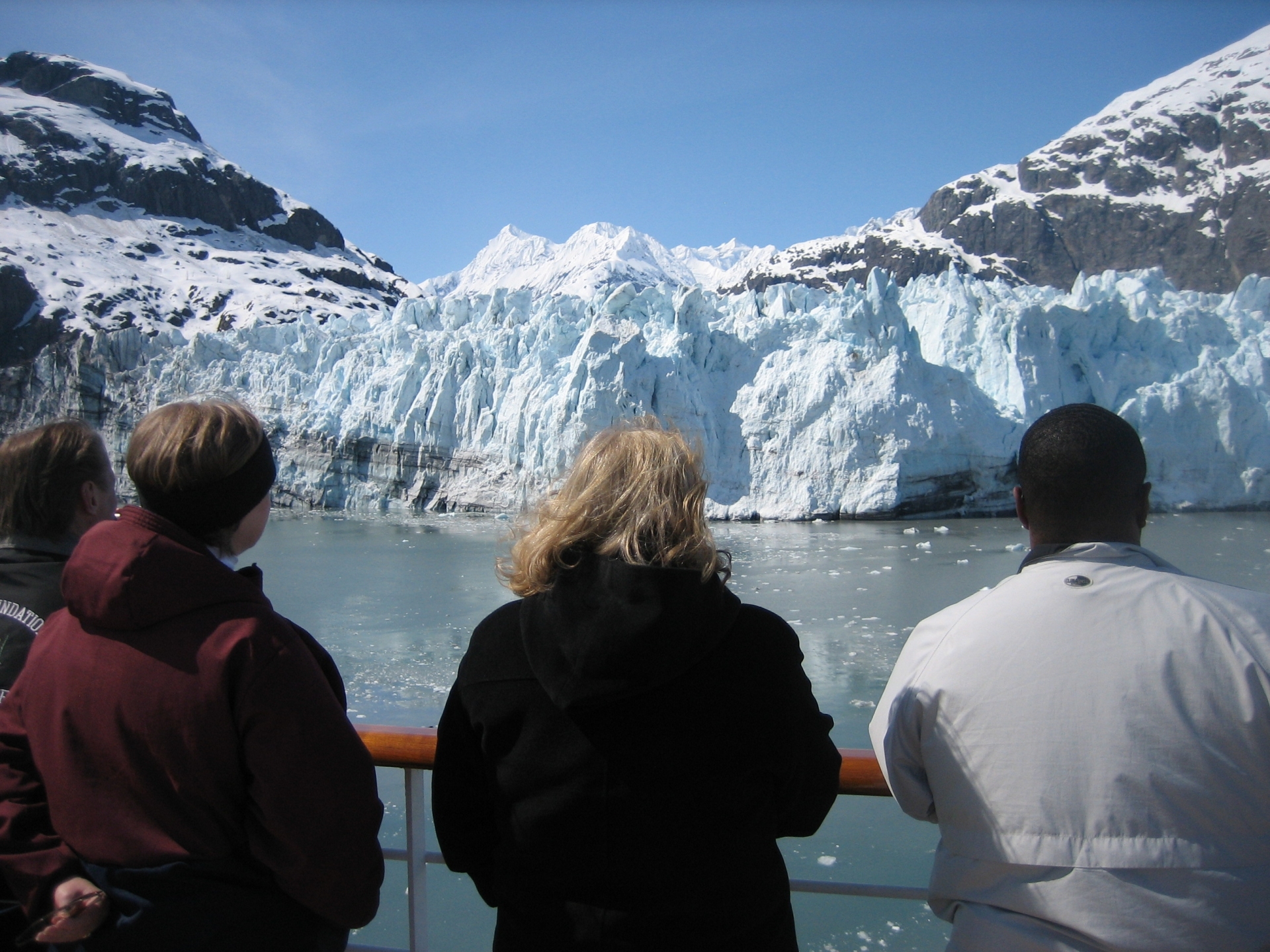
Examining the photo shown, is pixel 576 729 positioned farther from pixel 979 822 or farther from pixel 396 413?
pixel 396 413

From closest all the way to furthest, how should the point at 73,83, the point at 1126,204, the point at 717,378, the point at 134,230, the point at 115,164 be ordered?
the point at 717,378
the point at 134,230
the point at 115,164
the point at 73,83
the point at 1126,204

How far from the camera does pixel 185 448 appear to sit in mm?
954

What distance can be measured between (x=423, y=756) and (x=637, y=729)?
0.50 metres

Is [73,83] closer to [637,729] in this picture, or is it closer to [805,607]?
[805,607]

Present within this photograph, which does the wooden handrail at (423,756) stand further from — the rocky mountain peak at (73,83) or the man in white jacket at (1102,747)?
the rocky mountain peak at (73,83)

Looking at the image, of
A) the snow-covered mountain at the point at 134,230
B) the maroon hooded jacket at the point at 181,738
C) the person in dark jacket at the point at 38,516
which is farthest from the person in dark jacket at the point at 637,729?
the snow-covered mountain at the point at 134,230

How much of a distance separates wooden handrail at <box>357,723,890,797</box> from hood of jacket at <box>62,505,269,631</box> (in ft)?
1.32

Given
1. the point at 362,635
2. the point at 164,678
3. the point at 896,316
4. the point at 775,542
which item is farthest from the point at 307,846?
the point at 896,316

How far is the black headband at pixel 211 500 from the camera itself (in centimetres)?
95

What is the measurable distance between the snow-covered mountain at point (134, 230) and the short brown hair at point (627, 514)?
3510 centimetres

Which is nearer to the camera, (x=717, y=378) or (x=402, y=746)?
(x=402, y=746)

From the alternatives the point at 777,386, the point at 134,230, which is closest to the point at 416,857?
the point at 777,386

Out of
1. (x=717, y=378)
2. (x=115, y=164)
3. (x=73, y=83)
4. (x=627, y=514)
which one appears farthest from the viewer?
(x=73, y=83)

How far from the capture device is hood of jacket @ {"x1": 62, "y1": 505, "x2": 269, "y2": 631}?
0.86 meters
